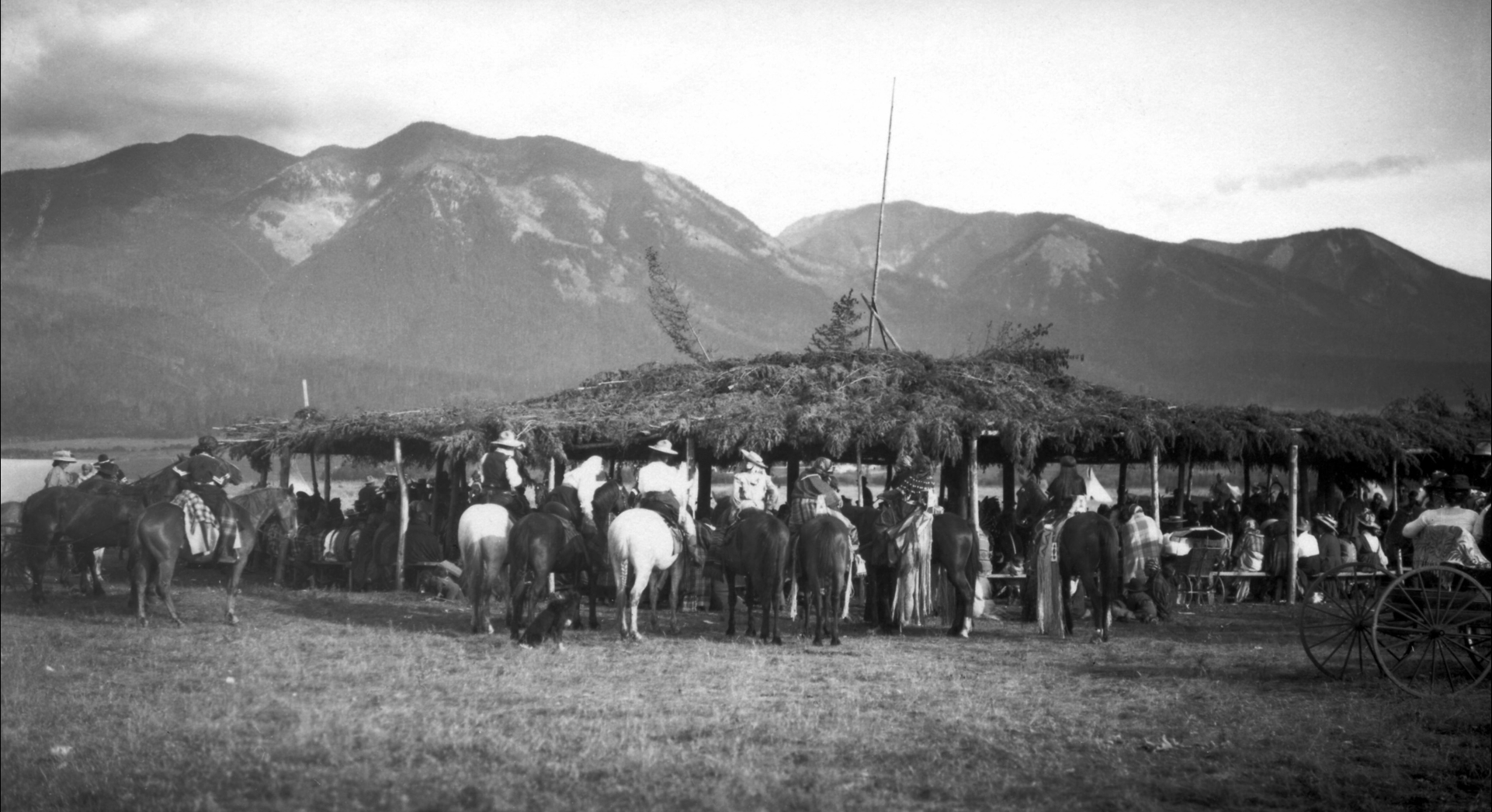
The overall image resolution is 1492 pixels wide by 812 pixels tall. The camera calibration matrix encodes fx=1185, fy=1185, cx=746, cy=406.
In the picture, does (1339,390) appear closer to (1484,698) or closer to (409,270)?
(409,270)

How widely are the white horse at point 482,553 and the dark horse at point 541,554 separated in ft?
0.50

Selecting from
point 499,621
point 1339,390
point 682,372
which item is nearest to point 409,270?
point 1339,390

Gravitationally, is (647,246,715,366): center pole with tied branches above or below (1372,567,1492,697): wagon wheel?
above

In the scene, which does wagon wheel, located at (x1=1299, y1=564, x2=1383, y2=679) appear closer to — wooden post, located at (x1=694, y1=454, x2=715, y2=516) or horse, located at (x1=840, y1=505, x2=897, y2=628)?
horse, located at (x1=840, y1=505, x2=897, y2=628)

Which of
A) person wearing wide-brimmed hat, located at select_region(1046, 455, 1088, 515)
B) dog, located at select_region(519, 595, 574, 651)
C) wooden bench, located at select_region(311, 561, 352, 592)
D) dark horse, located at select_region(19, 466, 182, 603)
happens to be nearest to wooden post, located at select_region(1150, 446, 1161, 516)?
person wearing wide-brimmed hat, located at select_region(1046, 455, 1088, 515)

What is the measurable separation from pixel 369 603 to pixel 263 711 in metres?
9.35

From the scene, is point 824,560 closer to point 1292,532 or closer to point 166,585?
point 166,585

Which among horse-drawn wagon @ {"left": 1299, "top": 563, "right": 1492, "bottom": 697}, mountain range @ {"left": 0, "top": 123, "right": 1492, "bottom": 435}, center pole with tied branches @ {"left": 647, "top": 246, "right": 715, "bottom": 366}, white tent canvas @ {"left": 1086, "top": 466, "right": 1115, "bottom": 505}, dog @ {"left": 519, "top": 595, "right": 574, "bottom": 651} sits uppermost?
mountain range @ {"left": 0, "top": 123, "right": 1492, "bottom": 435}

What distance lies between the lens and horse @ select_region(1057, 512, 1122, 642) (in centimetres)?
1409

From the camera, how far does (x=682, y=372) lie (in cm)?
2209

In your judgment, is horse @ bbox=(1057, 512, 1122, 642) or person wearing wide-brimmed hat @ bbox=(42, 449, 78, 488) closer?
horse @ bbox=(1057, 512, 1122, 642)

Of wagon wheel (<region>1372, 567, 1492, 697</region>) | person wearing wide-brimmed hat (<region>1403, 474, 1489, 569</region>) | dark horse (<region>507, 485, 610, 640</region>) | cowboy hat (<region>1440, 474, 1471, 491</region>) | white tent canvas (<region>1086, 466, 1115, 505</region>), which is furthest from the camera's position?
white tent canvas (<region>1086, 466, 1115, 505</region>)

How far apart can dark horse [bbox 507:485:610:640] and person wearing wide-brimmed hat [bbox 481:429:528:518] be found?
52 cm

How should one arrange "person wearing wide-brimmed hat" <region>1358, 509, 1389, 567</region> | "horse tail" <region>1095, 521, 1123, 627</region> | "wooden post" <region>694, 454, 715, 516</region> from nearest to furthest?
"horse tail" <region>1095, 521, 1123, 627</region> < "person wearing wide-brimmed hat" <region>1358, 509, 1389, 567</region> < "wooden post" <region>694, 454, 715, 516</region>
